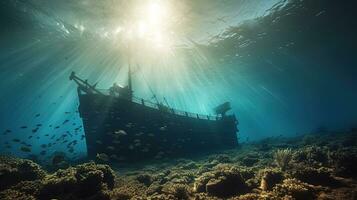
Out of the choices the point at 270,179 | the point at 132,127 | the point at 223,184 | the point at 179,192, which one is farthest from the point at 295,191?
the point at 132,127

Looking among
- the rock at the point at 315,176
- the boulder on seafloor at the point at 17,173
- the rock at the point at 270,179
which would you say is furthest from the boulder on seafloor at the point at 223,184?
the boulder on seafloor at the point at 17,173

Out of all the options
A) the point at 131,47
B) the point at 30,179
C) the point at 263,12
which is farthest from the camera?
the point at 131,47

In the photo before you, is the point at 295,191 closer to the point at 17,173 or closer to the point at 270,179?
the point at 270,179

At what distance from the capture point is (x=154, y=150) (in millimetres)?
24203

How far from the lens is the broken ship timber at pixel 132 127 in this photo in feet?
70.7

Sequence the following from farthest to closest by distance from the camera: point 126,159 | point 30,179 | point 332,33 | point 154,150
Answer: point 332,33 < point 154,150 < point 126,159 < point 30,179

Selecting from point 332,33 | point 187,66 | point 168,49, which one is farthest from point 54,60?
point 332,33

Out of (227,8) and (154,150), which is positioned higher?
(227,8)

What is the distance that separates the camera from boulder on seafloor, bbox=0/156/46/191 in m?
10.4

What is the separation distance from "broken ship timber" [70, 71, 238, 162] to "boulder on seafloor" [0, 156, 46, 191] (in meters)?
5.46

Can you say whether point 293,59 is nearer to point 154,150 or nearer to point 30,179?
point 154,150

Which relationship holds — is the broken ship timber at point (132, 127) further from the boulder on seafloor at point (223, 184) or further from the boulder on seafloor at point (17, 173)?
the boulder on seafloor at point (223, 184)

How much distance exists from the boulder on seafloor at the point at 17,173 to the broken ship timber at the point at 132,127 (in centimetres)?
546

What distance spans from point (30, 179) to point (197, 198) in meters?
7.88
